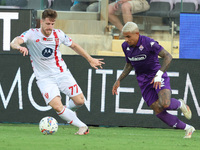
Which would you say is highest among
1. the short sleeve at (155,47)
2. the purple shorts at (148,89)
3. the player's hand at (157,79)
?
the short sleeve at (155,47)

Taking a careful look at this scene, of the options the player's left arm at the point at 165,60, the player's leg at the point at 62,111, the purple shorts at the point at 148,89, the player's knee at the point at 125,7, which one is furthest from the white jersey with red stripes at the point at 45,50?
the player's knee at the point at 125,7

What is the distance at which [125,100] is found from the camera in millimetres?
11000

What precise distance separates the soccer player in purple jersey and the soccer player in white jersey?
60 centimetres

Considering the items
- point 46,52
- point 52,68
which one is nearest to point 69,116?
point 52,68

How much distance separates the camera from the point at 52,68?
28.8 feet

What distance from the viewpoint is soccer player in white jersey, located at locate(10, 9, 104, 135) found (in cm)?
857

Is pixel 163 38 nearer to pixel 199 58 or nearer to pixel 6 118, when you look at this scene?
pixel 199 58

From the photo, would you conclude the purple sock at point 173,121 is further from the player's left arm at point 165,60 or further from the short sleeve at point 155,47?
the short sleeve at point 155,47

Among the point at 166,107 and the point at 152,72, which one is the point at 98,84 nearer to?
the point at 152,72

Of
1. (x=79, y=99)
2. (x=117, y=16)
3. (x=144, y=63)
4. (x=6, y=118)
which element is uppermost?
(x=117, y=16)

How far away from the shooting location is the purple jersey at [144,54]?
838cm

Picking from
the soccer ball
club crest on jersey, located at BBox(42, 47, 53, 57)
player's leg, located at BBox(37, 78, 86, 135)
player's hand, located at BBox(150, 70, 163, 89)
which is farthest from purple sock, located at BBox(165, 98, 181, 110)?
club crest on jersey, located at BBox(42, 47, 53, 57)

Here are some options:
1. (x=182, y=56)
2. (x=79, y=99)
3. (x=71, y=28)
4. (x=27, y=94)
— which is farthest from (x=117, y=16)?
(x=79, y=99)

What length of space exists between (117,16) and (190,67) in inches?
103
